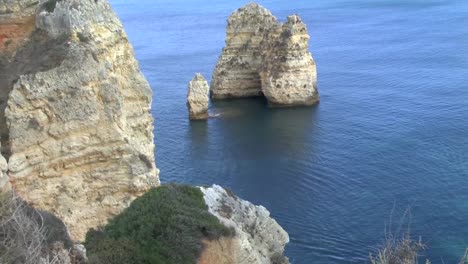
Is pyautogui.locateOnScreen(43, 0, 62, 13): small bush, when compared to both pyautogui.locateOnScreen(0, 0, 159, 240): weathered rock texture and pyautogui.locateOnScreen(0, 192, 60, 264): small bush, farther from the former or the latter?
pyautogui.locateOnScreen(0, 192, 60, 264): small bush

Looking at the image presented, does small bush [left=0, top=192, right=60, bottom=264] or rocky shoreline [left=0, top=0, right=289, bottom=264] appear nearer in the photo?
small bush [left=0, top=192, right=60, bottom=264]

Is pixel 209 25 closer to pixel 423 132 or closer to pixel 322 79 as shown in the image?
pixel 322 79

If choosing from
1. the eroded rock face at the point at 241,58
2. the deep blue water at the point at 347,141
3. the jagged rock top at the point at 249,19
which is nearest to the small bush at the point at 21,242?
the deep blue water at the point at 347,141

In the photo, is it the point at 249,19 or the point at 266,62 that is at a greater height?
the point at 249,19

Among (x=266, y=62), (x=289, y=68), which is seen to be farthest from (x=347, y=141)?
(x=266, y=62)

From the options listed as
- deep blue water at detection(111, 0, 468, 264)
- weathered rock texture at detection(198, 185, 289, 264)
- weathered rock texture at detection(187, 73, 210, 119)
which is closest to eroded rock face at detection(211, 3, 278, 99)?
deep blue water at detection(111, 0, 468, 264)

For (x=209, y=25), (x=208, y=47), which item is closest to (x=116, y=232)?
(x=208, y=47)

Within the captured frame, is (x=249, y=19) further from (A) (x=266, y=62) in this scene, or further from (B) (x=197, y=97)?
(B) (x=197, y=97)
